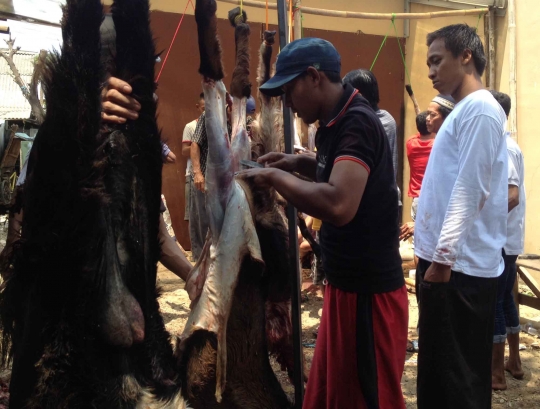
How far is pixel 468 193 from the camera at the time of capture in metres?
2.35

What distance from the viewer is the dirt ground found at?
365 centimetres

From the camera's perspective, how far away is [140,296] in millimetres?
1615

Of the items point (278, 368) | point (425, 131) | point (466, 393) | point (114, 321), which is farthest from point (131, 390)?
point (425, 131)

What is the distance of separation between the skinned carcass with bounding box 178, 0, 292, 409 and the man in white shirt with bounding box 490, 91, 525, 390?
1.67m

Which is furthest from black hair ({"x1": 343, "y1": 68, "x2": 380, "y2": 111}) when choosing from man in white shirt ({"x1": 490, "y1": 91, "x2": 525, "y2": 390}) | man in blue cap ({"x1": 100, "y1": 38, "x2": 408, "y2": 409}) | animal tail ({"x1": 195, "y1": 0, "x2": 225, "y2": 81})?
man in blue cap ({"x1": 100, "y1": 38, "x2": 408, "y2": 409})

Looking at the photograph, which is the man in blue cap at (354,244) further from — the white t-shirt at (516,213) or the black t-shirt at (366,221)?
the white t-shirt at (516,213)

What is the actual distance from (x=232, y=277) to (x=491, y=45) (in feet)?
19.1

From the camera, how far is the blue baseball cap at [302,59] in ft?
6.86

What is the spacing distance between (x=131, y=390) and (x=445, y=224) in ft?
5.17

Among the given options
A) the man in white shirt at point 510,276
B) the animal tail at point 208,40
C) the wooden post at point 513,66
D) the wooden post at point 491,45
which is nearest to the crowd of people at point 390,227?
the animal tail at point 208,40

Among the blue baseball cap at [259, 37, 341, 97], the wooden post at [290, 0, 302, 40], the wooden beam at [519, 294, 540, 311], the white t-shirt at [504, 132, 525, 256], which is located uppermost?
the wooden post at [290, 0, 302, 40]

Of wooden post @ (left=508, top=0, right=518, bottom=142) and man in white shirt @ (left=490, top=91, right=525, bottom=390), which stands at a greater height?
wooden post @ (left=508, top=0, right=518, bottom=142)

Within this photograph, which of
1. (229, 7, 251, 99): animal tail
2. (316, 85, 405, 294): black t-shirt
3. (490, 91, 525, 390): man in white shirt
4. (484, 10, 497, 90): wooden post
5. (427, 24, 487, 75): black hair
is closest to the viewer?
(316, 85, 405, 294): black t-shirt

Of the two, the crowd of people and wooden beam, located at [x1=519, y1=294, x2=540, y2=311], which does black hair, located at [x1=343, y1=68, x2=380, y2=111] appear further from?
wooden beam, located at [x1=519, y1=294, x2=540, y2=311]
